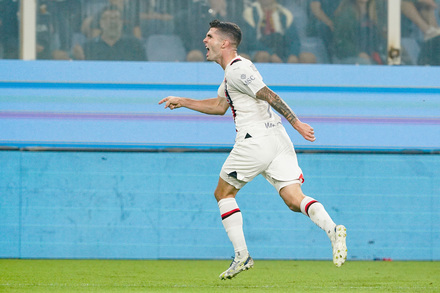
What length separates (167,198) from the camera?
9.60 m

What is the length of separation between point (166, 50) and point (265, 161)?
3.85 metres

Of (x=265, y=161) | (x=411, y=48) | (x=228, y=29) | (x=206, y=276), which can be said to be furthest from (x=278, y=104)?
(x=411, y=48)

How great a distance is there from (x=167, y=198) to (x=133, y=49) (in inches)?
69.7

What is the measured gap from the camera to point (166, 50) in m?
9.87

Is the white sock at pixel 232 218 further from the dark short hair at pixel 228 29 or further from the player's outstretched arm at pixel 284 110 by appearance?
the dark short hair at pixel 228 29

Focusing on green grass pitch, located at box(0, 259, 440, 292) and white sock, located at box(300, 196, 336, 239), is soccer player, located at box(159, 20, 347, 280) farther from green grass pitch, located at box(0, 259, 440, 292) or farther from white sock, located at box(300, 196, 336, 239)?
green grass pitch, located at box(0, 259, 440, 292)

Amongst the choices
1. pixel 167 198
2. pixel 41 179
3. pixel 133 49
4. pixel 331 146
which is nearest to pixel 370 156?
pixel 331 146

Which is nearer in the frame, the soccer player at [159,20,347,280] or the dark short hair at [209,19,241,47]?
the soccer player at [159,20,347,280]

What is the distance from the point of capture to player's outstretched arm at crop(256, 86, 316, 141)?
6.06 meters

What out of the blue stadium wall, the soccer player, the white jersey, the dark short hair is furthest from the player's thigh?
the blue stadium wall

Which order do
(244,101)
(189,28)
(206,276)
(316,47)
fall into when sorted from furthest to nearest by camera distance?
(316,47), (189,28), (206,276), (244,101)

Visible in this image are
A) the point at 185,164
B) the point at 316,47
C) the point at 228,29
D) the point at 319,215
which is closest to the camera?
the point at 319,215

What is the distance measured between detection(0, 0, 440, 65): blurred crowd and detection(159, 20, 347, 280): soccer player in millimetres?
3249

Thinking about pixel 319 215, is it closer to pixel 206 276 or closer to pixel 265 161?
pixel 265 161
